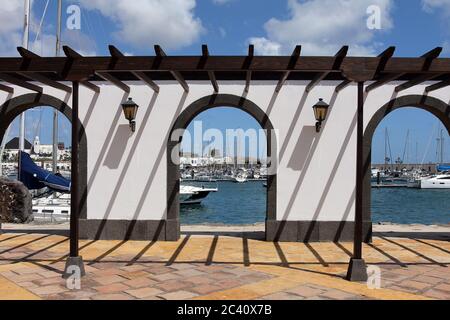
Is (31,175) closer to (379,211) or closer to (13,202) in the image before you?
(13,202)

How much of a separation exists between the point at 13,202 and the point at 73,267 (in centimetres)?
727

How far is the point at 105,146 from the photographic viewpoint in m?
9.35

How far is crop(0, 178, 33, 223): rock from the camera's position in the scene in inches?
476

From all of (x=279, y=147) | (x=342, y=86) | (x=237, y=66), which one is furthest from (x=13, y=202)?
(x=342, y=86)

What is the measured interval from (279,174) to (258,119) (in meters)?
1.34

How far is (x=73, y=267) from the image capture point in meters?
6.16

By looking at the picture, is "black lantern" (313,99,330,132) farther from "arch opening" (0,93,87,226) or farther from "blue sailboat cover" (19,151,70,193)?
"blue sailboat cover" (19,151,70,193)

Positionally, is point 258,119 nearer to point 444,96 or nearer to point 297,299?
point 444,96

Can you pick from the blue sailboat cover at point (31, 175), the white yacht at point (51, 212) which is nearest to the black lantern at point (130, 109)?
the blue sailboat cover at point (31, 175)

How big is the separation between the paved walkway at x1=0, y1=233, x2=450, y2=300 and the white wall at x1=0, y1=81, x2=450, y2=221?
938 millimetres

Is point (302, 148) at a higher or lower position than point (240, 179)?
higher

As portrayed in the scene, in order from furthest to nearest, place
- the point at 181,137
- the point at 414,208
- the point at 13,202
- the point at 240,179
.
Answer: the point at 240,179 < the point at 414,208 < the point at 13,202 < the point at 181,137

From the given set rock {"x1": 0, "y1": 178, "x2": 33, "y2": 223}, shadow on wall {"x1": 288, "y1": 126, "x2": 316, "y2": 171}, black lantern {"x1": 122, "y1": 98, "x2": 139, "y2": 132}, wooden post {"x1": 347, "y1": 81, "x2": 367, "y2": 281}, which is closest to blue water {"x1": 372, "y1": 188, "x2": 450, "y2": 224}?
shadow on wall {"x1": 288, "y1": 126, "x2": 316, "y2": 171}
